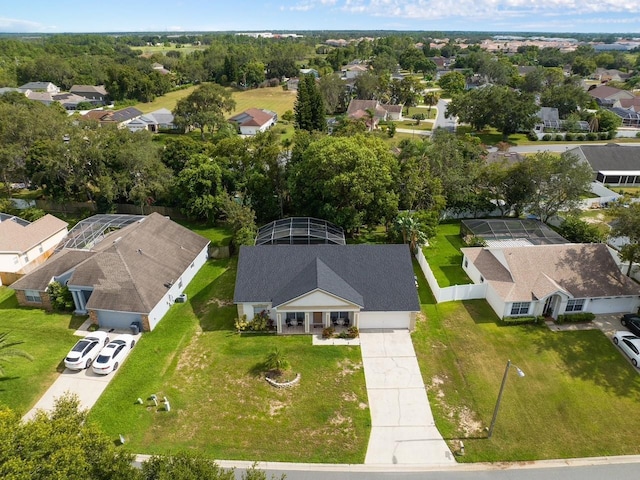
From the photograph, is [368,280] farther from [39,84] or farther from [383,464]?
[39,84]

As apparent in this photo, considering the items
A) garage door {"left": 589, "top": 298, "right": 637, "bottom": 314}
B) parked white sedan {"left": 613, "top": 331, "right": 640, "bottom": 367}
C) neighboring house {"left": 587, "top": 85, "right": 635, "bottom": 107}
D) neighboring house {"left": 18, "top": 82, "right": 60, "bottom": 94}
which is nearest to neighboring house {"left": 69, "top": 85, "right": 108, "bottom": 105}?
neighboring house {"left": 18, "top": 82, "right": 60, "bottom": 94}

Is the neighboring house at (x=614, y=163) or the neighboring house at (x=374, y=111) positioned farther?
the neighboring house at (x=374, y=111)

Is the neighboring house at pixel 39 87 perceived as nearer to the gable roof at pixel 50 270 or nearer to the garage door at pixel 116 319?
the gable roof at pixel 50 270

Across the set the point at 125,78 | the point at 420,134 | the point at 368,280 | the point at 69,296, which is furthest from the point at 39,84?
the point at 368,280

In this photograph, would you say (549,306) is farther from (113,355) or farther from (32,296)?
(32,296)

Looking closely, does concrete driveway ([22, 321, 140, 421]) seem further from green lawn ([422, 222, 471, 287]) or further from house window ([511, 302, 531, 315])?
house window ([511, 302, 531, 315])

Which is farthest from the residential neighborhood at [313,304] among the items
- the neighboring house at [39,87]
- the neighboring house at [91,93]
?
the neighboring house at [39,87]
